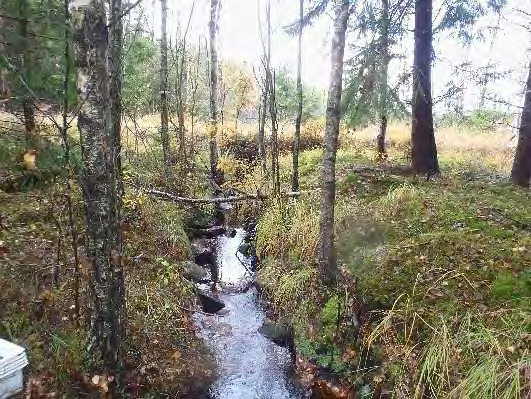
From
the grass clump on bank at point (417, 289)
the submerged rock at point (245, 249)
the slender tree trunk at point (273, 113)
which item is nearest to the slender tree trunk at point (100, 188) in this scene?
the grass clump on bank at point (417, 289)

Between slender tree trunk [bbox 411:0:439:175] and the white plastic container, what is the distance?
7.63 m

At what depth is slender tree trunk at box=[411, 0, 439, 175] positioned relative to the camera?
8133 mm

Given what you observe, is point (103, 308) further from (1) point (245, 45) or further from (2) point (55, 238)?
(1) point (245, 45)

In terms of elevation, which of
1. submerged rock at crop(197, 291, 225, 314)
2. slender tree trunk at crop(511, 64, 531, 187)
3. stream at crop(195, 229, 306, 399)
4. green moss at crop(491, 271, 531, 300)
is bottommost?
stream at crop(195, 229, 306, 399)

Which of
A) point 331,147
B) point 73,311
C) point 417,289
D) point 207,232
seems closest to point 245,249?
point 207,232

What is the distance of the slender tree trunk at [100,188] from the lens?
328 centimetres

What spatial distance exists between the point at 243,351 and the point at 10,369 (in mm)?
2847

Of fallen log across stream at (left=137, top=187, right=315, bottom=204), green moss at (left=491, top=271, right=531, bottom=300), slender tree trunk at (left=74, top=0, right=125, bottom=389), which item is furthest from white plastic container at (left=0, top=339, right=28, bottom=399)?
fallen log across stream at (left=137, top=187, right=315, bottom=204)

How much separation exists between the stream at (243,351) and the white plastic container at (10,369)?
199 cm

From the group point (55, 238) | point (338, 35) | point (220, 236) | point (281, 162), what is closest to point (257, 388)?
point (55, 238)

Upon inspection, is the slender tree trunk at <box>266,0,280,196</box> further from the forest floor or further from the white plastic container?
the white plastic container

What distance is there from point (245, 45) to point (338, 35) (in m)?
25.0

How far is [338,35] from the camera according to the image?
488 cm

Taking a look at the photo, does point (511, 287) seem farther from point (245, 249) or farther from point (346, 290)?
point (245, 249)
